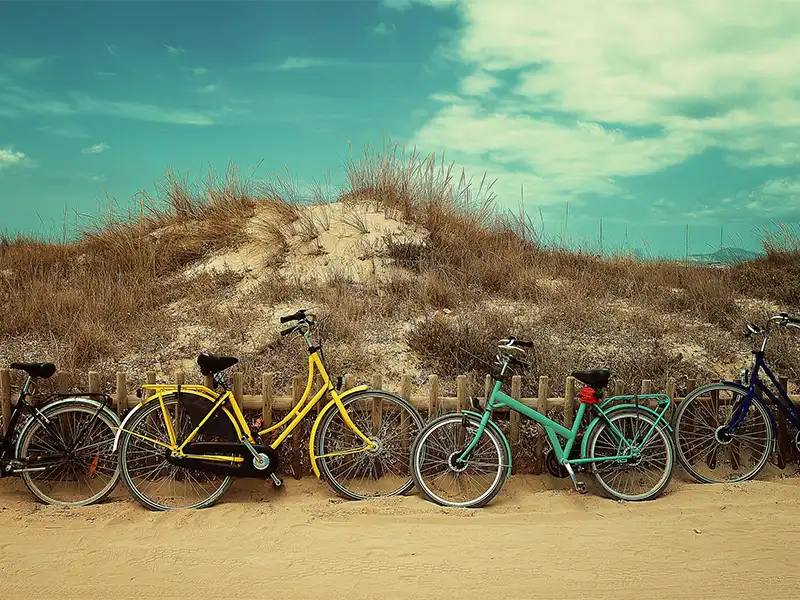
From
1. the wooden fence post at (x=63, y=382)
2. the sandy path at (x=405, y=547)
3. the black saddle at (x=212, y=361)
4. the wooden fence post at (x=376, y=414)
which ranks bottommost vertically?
the sandy path at (x=405, y=547)

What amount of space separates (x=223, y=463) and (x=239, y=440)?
24cm

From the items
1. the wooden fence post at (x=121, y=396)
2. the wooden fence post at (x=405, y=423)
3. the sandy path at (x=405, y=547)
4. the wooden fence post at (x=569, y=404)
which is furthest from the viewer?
the wooden fence post at (x=569, y=404)

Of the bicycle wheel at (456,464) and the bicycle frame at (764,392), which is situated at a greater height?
the bicycle frame at (764,392)

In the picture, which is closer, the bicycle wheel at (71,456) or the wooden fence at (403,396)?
the bicycle wheel at (71,456)

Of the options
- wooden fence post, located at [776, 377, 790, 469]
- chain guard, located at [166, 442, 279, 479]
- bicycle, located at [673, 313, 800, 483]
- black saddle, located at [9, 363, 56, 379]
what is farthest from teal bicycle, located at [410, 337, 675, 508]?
black saddle, located at [9, 363, 56, 379]

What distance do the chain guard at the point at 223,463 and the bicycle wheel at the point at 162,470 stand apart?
0.44ft

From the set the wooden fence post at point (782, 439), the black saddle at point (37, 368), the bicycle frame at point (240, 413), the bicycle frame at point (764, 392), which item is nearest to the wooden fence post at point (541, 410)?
the bicycle frame at point (240, 413)

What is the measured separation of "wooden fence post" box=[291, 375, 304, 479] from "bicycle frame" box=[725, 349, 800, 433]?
4410 millimetres

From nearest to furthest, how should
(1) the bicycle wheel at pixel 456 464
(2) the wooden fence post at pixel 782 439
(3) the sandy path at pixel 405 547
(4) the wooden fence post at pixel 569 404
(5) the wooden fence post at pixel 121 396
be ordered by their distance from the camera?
1. (3) the sandy path at pixel 405 547
2. (1) the bicycle wheel at pixel 456 464
3. (5) the wooden fence post at pixel 121 396
4. (4) the wooden fence post at pixel 569 404
5. (2) the wooden fence post at pixel 782 439

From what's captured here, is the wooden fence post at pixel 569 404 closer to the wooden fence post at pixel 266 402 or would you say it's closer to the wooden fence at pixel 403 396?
the wooden fence at pixel 403 396

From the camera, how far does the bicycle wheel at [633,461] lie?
22.0ft

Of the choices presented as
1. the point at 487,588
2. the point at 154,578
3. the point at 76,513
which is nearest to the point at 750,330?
the point at 487,588

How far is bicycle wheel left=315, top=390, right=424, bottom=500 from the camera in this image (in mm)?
6574

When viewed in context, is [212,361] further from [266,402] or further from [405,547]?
[405,547]
